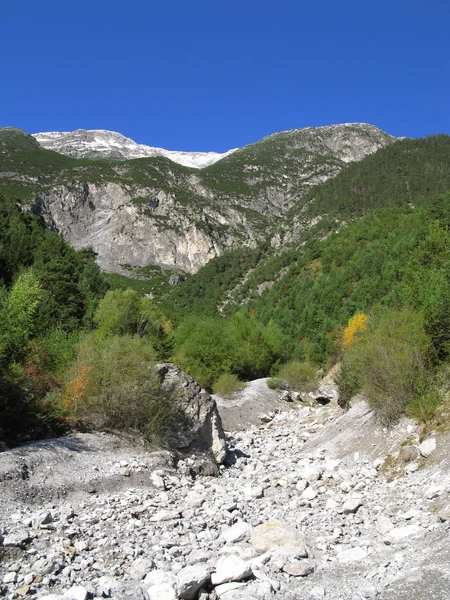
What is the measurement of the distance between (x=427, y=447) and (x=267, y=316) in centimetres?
6005

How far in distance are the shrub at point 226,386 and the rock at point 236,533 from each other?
21838 mm

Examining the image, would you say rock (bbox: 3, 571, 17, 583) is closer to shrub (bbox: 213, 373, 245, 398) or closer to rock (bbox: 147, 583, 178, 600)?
rock (bbox: 147, 583, 178, 600)

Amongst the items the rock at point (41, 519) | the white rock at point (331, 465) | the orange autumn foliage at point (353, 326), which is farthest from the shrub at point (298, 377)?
the rock at point (41, 519)


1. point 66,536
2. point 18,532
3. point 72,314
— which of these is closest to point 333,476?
point 66,536

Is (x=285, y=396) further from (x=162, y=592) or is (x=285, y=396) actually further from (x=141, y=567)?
(x=162, y=592)

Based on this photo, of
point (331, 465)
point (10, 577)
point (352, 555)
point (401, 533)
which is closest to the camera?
point (10, 577)

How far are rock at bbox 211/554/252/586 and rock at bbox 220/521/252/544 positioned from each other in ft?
5.38

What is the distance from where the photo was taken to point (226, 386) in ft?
109

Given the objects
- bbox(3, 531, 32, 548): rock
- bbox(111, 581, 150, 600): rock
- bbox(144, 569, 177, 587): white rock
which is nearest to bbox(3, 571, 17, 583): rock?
bbox(3, 531, 32, 548): rock

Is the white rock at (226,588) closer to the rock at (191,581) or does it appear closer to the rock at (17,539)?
the rock at (191,581)

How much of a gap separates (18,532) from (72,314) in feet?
113

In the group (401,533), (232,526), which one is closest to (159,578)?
(232,526)

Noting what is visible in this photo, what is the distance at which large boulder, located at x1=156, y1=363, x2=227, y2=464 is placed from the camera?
17.8 meters

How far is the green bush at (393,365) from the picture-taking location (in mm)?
15984
